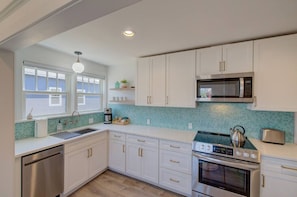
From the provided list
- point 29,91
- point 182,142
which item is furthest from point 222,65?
point 29,91

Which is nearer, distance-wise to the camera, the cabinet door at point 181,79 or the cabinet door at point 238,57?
the cabinet door at point 238,57

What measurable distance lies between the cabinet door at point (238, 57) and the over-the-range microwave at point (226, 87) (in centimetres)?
10

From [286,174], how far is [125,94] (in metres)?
3.09

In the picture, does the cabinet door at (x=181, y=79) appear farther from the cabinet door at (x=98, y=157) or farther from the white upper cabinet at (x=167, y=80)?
the cabinet door at (x=98, y=157)

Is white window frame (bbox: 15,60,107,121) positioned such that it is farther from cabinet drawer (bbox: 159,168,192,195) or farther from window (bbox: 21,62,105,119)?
cabinet drawer (bbox: 159,168,192,195)

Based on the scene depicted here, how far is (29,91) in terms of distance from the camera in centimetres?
245

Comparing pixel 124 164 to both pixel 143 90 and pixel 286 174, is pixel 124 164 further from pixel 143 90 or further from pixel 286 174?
pixel 286 174

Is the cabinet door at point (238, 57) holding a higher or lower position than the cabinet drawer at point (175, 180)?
higher

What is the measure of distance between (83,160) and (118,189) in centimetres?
77

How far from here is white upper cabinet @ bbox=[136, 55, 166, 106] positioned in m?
2.83

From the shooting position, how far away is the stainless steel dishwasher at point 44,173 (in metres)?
1.82

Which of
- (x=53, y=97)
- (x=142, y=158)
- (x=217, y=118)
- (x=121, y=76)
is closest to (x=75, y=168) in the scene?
(x=142, y=158)

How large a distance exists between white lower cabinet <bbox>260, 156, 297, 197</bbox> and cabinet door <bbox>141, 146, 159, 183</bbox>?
4.75 feet

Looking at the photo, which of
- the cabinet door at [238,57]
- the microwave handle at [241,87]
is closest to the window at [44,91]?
the cabinet door at [238,57]
